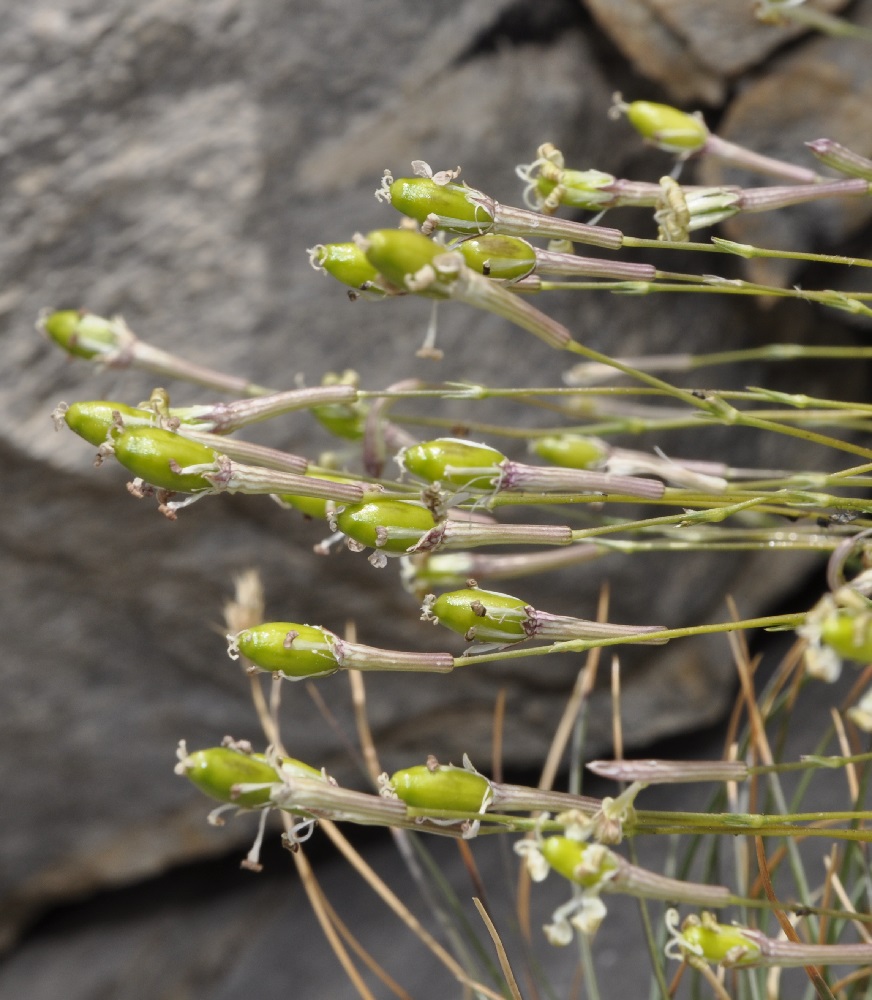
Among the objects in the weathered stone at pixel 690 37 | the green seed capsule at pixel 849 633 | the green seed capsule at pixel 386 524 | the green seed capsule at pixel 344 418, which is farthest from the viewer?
the weathered stone at pixel 690 37

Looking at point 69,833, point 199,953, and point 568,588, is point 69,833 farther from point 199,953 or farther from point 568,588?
point 568,588

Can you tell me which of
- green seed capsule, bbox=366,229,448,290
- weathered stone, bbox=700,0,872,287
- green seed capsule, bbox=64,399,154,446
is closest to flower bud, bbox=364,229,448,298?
green seed capsule, bbox=366,229,448,290

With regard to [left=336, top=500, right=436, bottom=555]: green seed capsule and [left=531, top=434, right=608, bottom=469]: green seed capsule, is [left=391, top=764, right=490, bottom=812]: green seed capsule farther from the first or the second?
[left=531, top=434, right=608, bottom=469]: green seed capsule

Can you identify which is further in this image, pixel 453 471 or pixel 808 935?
pixel 808 935

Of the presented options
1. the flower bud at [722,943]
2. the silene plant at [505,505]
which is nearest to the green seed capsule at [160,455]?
the silene plant at [505,505]

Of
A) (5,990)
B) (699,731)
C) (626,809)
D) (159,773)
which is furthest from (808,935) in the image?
(5,990)

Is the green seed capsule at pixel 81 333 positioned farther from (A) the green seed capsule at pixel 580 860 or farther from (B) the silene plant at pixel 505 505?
(A) the green seed capsule at pixel 580 860

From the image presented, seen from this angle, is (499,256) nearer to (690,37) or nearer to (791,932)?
(791,932)

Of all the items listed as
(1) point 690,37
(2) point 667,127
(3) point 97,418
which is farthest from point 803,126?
(3) point 97,418
